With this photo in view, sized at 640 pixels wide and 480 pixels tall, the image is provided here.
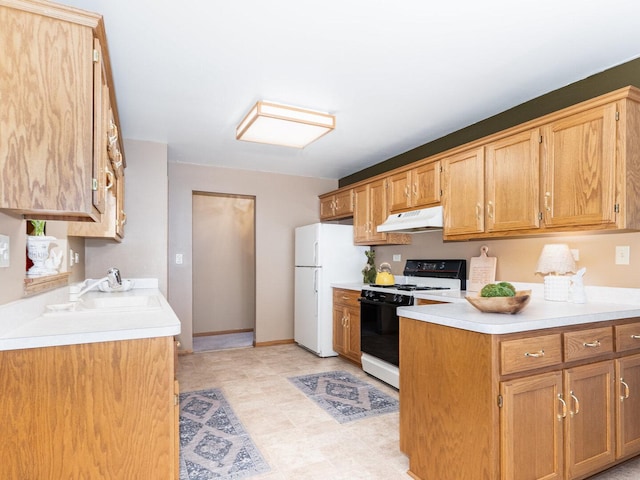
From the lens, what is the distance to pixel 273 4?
1.82 meters

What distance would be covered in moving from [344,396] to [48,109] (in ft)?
9.41

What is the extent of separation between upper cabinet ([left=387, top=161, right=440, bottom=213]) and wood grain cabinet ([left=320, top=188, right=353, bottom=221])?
0.80m

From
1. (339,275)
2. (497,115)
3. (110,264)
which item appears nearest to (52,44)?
(110,264)

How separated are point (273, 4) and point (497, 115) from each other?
223 centimetres

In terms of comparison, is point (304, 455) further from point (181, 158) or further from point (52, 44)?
point (181, 158)

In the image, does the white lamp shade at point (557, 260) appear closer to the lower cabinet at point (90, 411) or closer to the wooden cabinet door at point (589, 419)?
the wooden cabinet door at point (589, 419)

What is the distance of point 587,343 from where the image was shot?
1.92 meters

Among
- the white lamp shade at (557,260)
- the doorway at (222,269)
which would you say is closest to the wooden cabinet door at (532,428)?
the white lamp shade at (557,260)

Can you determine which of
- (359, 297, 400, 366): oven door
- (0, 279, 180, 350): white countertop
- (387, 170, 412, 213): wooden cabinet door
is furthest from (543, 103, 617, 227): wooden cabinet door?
(0, 279, 180, 350): white countertop

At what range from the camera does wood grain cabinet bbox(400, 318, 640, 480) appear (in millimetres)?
1657

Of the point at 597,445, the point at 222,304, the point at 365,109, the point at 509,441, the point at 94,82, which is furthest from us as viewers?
the point at 222,304

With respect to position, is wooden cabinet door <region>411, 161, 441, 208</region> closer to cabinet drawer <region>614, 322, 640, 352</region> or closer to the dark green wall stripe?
the dark green wall stripe

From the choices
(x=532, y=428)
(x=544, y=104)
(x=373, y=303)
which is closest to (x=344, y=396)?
(x=373, y=303)

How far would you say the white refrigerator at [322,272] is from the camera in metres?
4.57
